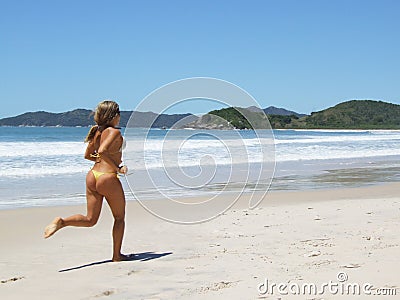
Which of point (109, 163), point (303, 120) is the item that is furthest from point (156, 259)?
point (303, 120)

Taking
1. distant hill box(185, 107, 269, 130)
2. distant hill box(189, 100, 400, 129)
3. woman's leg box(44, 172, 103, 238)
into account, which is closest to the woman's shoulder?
woman's leg box(44, 172, 103, 238)

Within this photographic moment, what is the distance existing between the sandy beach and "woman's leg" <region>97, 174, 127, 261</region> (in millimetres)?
194

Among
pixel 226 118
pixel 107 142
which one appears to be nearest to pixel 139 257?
pixel 107 142

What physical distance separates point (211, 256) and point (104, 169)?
1.55 m

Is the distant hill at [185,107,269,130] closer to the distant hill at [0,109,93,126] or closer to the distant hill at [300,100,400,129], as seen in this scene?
the distant hill at [0,109,93,126]

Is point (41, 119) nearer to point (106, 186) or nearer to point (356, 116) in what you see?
point (356, 116)

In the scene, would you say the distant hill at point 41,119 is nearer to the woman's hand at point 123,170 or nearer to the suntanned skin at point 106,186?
the suntanned skin at point 106,186

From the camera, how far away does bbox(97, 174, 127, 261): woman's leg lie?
19.0 feet

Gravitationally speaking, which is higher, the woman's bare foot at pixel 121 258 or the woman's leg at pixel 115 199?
the woman's leg at pixel 115 199

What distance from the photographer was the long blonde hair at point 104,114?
5816 mm

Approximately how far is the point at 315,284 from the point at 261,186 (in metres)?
9.92

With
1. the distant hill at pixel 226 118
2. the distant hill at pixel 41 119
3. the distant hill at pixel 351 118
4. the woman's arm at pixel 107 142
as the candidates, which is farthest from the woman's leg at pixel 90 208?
the distant hill at pixel 351 118

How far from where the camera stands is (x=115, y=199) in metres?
5.92

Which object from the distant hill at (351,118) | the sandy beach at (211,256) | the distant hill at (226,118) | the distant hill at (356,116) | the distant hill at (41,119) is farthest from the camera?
the distant hill at (356,116)
